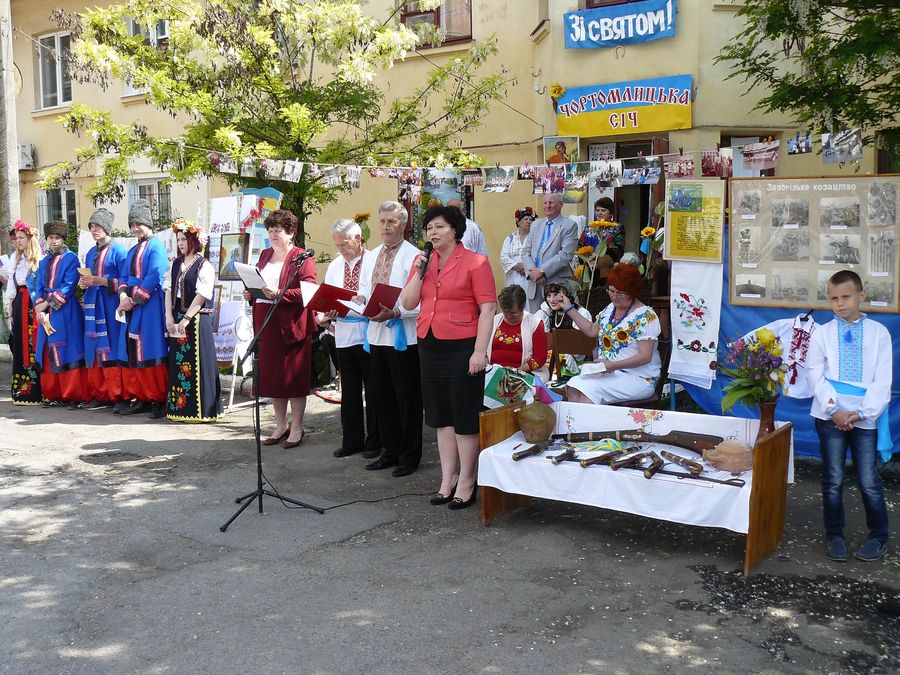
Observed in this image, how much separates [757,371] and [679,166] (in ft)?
9.68

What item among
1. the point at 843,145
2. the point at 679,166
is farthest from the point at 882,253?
the point at 679,166

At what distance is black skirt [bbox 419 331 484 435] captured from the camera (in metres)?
5.95

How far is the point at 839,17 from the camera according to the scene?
7.42m

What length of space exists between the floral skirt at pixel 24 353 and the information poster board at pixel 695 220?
7132mm

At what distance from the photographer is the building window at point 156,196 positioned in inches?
717

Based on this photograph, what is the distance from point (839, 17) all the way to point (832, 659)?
5593mm

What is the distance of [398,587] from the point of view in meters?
4.71

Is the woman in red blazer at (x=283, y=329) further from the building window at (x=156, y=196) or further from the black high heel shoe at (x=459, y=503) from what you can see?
the building window at (x=156, y=196)

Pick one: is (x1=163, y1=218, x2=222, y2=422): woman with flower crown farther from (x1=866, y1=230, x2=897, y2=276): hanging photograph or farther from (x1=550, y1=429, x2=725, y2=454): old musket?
(x1=866, y1=230, x2=897, y2=276): hanging photograph

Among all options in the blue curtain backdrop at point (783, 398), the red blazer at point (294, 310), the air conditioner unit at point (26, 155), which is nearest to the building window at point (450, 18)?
the red blazer at point (294, 310)

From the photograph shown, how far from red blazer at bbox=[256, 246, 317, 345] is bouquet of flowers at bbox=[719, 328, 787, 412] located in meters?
3.69

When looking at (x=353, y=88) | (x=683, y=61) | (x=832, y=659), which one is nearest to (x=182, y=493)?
(x=832, y=659)

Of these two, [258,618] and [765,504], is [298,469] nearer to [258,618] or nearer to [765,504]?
[258,618]

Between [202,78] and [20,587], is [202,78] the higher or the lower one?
the higher one
